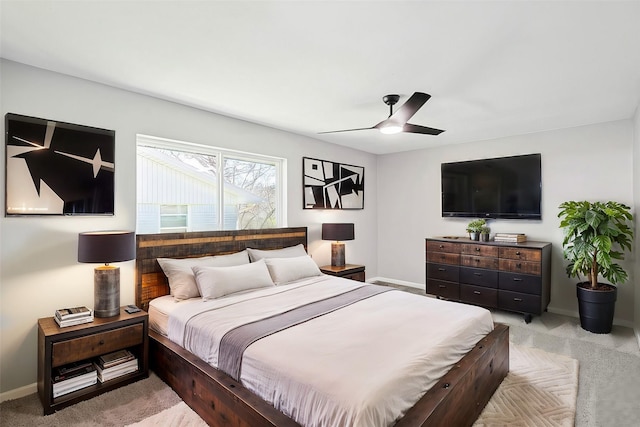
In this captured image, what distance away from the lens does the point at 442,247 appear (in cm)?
476

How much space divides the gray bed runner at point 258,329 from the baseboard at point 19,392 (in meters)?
1.63

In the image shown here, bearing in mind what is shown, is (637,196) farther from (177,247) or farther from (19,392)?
(19,392)

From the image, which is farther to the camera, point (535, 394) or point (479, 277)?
point (479, 277)

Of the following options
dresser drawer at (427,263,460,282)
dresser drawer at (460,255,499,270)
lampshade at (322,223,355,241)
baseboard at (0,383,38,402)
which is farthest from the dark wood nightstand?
baseboard at (0,383,38,402)

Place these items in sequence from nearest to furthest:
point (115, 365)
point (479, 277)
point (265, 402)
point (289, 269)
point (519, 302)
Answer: point (265, 402) → point (115, 365) → point (289, 269) → point (519, 302) → point (479, 277)

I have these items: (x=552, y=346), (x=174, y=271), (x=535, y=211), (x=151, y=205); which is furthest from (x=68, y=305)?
(x=535, y=211)

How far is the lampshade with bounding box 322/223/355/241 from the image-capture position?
4652 mm

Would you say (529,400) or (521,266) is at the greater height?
(521,266)

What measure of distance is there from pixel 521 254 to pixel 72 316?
15.0ft

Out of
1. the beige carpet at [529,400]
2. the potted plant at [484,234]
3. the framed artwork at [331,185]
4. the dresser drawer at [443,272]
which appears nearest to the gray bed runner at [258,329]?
the beige carpet at [529,400]

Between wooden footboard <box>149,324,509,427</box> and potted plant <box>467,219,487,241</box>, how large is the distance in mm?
2133

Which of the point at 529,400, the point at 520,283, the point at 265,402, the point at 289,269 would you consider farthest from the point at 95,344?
the point at 520,283

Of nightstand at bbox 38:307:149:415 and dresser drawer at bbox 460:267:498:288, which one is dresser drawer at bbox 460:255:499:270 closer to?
dresser drawer at bbox 460:267:498:288

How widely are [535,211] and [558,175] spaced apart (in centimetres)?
54
